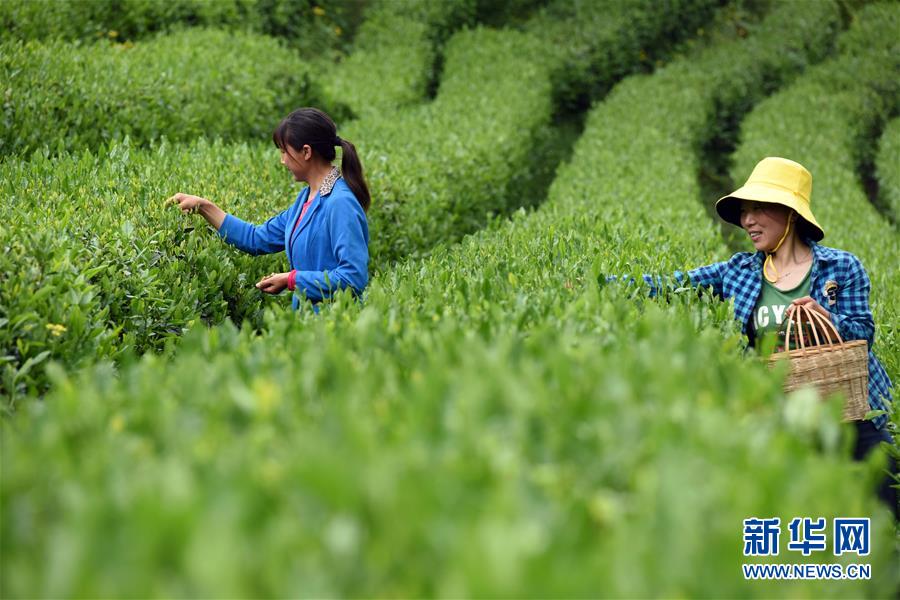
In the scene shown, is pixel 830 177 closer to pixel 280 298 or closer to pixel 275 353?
pixel 280 298

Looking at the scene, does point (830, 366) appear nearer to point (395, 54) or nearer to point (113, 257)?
point (113, 257)

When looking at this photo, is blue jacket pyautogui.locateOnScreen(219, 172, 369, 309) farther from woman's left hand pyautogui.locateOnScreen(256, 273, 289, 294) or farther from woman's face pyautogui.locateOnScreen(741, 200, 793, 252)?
woman's face pyautogui.locateOnScreen(741, 200, 793, 252)

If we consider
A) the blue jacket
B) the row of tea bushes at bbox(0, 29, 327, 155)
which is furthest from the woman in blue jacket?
the row of tea bushes at bbox(0, 29, 327, 155)

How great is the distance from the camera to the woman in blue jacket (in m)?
4.52

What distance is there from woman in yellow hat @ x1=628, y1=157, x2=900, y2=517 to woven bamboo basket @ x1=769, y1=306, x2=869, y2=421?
0.70 feet

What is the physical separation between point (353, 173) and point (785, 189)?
2185 mm

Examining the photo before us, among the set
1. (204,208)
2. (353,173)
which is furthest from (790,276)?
(204,208)

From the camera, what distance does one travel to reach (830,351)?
143 inches

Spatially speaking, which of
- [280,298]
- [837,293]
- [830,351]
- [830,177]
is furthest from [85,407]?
[830,177]

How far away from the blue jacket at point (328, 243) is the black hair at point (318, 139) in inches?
3.4

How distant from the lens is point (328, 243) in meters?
4.70

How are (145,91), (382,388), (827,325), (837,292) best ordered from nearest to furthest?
(382,388) → (827,325) → (837,292) → (145,91)

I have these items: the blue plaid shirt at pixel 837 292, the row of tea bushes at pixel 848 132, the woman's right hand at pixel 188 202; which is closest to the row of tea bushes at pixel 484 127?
the woman's right hand at pixel 188 202

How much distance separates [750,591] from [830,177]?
11368 mm
